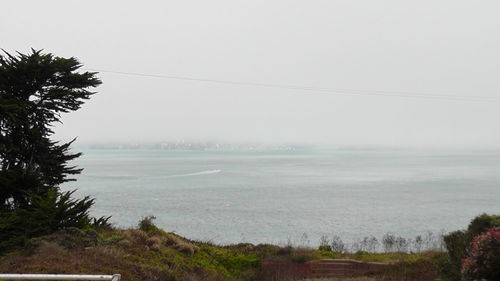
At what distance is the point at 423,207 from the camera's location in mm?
59688

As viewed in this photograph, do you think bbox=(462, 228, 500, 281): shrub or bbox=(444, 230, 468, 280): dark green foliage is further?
bbox=(444, 230, 468, 280): dark green foliage

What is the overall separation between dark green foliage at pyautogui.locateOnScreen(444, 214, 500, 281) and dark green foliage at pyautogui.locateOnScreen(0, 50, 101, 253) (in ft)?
37.6

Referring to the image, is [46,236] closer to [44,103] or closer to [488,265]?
[44,103]

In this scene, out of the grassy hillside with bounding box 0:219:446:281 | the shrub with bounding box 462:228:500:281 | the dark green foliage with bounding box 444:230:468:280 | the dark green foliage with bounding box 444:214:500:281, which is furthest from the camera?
the dark green foliage with bounding box 444:230:468:280

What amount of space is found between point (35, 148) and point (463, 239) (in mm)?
14939

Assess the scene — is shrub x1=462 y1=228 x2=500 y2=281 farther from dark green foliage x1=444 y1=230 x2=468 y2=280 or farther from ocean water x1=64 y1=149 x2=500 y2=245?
ocean water x1=64 y1=149 x2=500 y2=245

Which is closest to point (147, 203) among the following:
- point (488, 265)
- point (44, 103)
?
point (44, 103)

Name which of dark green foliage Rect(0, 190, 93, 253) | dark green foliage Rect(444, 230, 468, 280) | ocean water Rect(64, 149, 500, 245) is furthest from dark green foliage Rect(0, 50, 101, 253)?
ocean water Rect(64, 149, 500, 245)

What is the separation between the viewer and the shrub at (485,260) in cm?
731

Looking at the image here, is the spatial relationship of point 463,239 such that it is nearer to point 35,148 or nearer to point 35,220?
point 35,220

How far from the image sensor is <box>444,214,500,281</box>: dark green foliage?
10234mm

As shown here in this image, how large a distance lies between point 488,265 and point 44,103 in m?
15.9

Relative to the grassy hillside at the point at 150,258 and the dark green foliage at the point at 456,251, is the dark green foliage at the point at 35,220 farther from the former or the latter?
the dark green foliage at the point at 456,251

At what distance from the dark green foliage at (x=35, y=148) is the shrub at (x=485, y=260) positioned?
11484 mm
